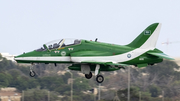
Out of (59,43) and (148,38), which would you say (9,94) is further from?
(148,38)

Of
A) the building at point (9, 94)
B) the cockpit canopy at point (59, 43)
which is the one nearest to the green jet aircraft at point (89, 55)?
the cockpit canopy at point (59, 43)

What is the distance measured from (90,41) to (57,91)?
51.9 m

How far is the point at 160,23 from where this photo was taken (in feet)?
138

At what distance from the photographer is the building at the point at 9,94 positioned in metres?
75.8

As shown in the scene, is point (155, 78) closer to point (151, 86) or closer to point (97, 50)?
point (151, 86)

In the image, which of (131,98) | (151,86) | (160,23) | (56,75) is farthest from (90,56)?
(56,75)

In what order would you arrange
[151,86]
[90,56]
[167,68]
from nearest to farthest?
1. [90,56]
2. [151,86]
3. [167,68]

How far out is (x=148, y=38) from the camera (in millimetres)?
41031

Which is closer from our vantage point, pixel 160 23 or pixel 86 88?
pixel 160 23

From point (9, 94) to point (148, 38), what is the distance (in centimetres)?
4940

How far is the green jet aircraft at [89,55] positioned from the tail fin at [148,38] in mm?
882

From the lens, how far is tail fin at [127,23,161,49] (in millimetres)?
40750

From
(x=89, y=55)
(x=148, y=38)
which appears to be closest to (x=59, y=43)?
(x=89, y=55)

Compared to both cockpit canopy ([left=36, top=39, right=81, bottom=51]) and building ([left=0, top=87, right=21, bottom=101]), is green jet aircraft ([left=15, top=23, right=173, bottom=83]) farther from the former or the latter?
building ([left=0, top=87, right=21, bottom=101])
